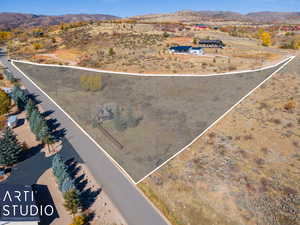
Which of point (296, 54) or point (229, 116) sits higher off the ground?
point (296, 54)

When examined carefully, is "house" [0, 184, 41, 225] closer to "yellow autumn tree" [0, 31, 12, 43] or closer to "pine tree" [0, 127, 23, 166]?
"pine tree" [0, 127, 23, 166]

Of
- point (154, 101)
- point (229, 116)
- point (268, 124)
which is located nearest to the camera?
point (268, 124)

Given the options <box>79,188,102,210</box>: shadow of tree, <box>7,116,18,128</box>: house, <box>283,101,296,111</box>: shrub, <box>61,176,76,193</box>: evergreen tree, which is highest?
<box>283,101,296,111</box>: shrub

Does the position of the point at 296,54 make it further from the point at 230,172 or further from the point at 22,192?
the point at 22,192

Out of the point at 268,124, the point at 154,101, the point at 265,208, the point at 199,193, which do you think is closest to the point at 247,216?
the point at 265,208

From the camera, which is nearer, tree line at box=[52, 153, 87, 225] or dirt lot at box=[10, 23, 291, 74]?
tree line at box=[52, 153, 87, 225]

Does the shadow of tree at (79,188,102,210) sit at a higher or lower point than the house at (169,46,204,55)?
lower

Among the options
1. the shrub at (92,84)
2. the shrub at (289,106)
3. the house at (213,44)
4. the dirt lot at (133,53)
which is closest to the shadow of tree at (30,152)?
the shrub at (92,84)

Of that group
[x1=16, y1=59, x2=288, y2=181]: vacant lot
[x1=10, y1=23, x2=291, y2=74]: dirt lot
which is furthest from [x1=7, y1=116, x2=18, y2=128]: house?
[x1=10, y1=23, x2=291, y2=74]: dirt lot

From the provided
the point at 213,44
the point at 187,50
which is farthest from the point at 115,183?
the point at 213,44
